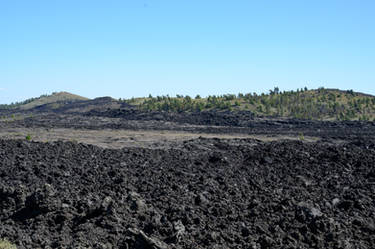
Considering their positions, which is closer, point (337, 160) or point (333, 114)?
point (337, 160)

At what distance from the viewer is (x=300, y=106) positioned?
184 feet

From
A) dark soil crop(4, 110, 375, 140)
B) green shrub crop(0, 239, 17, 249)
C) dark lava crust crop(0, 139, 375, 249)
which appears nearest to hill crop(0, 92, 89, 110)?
dark soil crop(4, 110, 375, 140)

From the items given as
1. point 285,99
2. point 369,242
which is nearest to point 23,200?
point 369,242

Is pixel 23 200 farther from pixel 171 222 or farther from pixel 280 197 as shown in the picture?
pixel 280 197

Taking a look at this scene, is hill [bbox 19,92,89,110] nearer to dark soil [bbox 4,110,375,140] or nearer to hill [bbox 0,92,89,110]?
hill [bbox 0,92,89,110]

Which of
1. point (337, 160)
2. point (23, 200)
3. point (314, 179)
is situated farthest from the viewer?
point (337, 160)

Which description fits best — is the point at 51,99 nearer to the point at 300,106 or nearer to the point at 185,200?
the point at 300,106

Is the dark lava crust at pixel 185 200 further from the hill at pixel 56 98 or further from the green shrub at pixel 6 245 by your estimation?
the hill at pixel 56 98

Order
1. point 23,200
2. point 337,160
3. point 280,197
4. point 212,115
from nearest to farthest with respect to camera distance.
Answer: point 23,200, point 280,197, point 337,160, point 212,115

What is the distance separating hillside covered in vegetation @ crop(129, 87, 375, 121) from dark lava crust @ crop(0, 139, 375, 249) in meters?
36.5

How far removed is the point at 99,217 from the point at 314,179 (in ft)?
25.2

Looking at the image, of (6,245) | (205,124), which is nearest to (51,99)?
(205,124)

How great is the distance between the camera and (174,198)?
10.4 metres

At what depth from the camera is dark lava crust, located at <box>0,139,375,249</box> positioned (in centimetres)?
794
